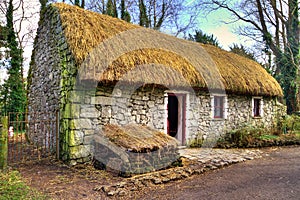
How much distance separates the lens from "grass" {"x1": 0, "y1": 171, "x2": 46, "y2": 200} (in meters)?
3.64

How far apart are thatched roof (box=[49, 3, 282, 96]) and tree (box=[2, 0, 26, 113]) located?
891cm

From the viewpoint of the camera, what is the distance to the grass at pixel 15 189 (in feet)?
11.9

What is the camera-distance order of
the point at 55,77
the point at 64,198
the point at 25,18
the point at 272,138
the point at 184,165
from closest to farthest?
1. the point at 64,198
2. the point at 184,165
3. the point at 55,77
4. the point at 272,138
5. the point at 25,18

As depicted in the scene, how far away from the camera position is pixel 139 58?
6.59m

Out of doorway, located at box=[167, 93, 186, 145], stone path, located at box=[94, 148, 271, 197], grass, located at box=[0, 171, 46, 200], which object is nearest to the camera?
grass, located at box=[0, 171, 46, 200]

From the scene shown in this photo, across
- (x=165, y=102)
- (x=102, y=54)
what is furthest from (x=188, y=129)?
(x=102, y=54)

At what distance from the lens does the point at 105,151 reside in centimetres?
533

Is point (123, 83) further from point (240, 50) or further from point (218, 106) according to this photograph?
point (240, 50)

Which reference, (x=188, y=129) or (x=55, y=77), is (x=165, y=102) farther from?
(x=55, y=77)

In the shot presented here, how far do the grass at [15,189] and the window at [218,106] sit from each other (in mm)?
6987

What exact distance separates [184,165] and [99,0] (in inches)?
597

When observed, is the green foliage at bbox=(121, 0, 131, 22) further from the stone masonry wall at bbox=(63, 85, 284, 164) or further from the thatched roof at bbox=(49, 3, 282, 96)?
the stone masonry wall at bbox=(63, 85, 284, 164)

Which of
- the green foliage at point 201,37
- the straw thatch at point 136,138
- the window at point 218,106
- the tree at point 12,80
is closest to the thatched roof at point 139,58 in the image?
the window at point 218,106

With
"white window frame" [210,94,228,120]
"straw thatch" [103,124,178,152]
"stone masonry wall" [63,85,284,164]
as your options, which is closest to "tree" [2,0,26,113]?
"stone masonry wall" [63,85,284,164]
